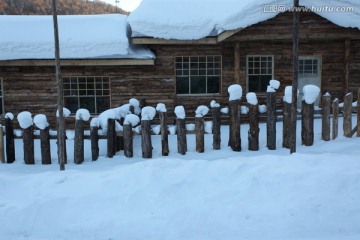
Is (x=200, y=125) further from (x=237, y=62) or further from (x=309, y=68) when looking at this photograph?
(x=309, y=68)

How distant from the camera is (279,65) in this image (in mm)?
15078

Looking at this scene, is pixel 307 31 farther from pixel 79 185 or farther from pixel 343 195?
pixel 79 185

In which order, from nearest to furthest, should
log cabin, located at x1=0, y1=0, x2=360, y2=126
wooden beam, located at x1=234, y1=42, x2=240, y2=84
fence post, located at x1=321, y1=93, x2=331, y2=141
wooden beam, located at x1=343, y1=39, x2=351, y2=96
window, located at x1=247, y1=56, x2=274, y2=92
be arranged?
fence post, located at x1=321, y1=93, x2=331, y2=141 < log cabin, located at x1=0, y1=0, x2=360, y2=126 < wooden beam, located at x1=234, y1=42, x2=240, y2=84 < wooden beam, located at x1=343, y1=39, x2=351, y2=96 < window, located at x1=247, y1=56, x2=274, y2=92

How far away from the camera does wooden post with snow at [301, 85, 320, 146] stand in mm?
9109

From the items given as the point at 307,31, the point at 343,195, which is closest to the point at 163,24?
the point at 307,31

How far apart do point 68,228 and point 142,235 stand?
106cm

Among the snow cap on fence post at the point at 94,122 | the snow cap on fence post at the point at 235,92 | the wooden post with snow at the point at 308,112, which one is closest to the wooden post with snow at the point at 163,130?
the snow cap on fence post at the point at 94,122

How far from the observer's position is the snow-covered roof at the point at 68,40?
45.1 ft

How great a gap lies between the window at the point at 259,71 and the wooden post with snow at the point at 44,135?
8.83m

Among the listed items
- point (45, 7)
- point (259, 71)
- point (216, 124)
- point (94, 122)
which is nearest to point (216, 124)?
point (216, 124)

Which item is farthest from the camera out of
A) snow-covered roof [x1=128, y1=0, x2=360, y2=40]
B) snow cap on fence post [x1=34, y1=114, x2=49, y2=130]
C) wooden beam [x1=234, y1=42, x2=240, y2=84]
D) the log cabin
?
wooden beam [x1=234, y1=42, x2=240, y2=84]

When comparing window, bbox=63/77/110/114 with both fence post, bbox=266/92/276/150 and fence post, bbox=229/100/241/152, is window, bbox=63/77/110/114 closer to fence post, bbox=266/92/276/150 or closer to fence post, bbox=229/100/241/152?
fence post, bbox=229/100/241/152

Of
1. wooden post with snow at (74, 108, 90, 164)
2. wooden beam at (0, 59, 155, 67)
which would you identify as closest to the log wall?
wooden beam at (0, 59, 155, 67)

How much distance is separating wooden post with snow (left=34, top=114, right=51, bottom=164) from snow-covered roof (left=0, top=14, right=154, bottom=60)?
5504mm
